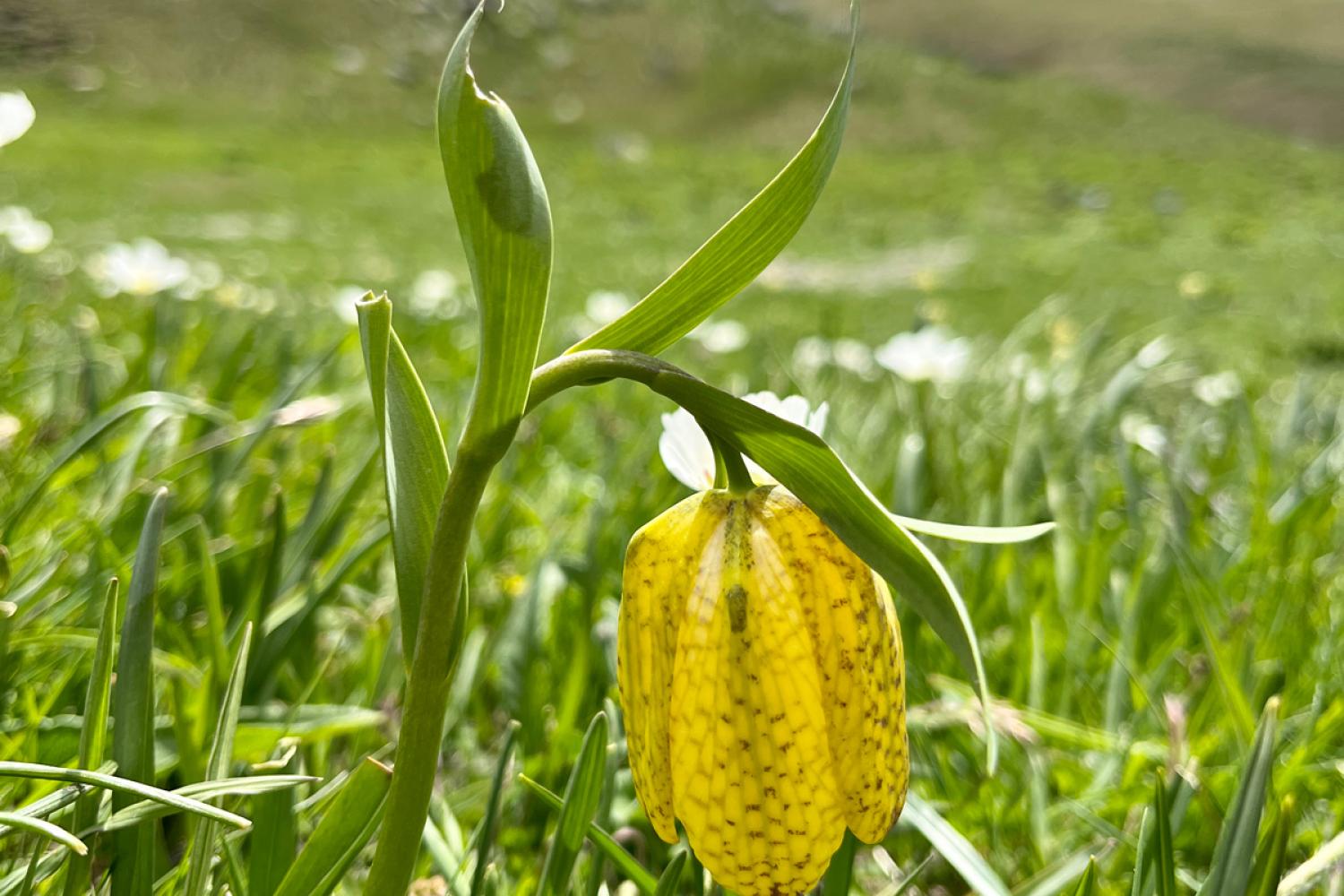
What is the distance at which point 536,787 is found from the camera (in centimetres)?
72

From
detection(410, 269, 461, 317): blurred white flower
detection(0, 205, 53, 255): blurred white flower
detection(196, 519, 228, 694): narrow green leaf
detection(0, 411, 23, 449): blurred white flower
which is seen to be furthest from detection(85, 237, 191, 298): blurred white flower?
detection(196, 519, 228, 694): narrow green leaf

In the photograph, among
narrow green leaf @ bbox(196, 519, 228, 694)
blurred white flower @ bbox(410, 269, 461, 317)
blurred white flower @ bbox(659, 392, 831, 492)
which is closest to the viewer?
blurred white flower @ bbox(659, 392, 831, 492)

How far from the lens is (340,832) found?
600 millimetres

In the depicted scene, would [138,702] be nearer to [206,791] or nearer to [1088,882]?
[206,791]

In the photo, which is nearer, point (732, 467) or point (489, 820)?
point (732, 467)

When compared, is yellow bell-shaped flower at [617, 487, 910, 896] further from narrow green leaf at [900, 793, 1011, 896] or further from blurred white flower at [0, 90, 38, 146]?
blurred white flower at [0, 90, 38, 146]

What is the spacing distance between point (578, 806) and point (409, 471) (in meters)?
0.27

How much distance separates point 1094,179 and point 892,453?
17835 millimetres

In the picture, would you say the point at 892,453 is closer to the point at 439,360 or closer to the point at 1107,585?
the point at 1107,585

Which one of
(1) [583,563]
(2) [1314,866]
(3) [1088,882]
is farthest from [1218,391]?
(3) [1088,882]

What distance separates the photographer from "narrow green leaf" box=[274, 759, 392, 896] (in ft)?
1.92

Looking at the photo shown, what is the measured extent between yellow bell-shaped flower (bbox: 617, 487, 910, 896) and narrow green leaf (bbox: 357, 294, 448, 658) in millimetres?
122

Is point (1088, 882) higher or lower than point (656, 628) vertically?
lower

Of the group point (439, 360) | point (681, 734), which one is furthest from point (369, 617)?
point (439, 360)
